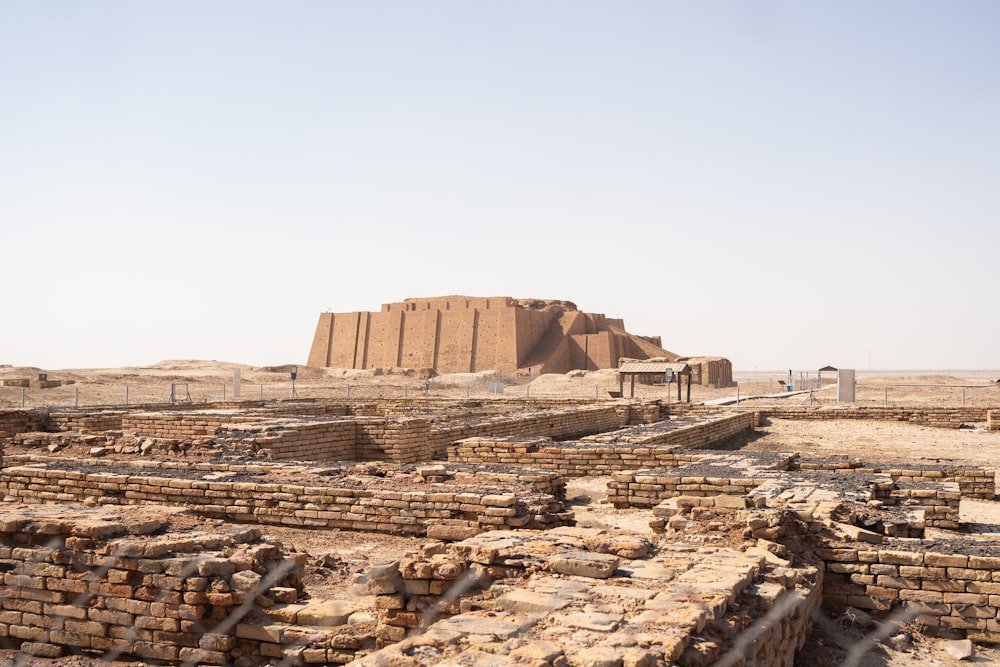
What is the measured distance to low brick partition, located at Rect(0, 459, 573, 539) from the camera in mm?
6988

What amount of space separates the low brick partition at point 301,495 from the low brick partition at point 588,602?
1.63 meters

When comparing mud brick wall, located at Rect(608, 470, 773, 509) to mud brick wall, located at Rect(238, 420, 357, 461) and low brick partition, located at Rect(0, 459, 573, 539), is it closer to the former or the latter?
low brick partition, located at Rect(0, 459, 573, 539)

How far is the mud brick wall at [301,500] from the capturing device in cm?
695

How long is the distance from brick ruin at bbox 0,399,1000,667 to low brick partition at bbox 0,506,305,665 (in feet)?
0.04

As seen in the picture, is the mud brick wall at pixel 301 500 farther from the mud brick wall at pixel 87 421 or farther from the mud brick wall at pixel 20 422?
the mud brick wall at pixel 20 422

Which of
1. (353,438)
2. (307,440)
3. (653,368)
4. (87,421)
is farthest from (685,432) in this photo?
(653,368)

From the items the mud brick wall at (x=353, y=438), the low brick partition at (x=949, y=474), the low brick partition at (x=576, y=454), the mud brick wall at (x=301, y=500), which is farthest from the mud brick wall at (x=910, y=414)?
the mud brick wall at (x=301, y=500)

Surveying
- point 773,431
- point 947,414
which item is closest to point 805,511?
point 773,431

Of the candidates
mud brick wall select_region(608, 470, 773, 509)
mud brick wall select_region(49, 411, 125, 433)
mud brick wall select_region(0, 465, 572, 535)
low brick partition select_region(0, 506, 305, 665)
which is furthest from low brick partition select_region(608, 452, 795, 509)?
mud brick wall select_region(49, 411, 125, 433)

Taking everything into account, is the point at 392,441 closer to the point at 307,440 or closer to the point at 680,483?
the point at 307,440

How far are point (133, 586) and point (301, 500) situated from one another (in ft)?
8.39

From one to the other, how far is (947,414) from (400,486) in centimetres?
1592

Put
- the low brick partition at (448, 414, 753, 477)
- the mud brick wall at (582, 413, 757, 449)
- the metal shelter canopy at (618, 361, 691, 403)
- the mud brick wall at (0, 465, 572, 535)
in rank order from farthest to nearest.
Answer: the metal shelter canopy at (618, 361, 691, 403) → the mud brick wall at (582, 413, 757, 449) → the low brick partition at (448, 414, 753, 477) → the mud brick wall at (0, 465, 572, 535)

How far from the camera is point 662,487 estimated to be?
27.5ft
